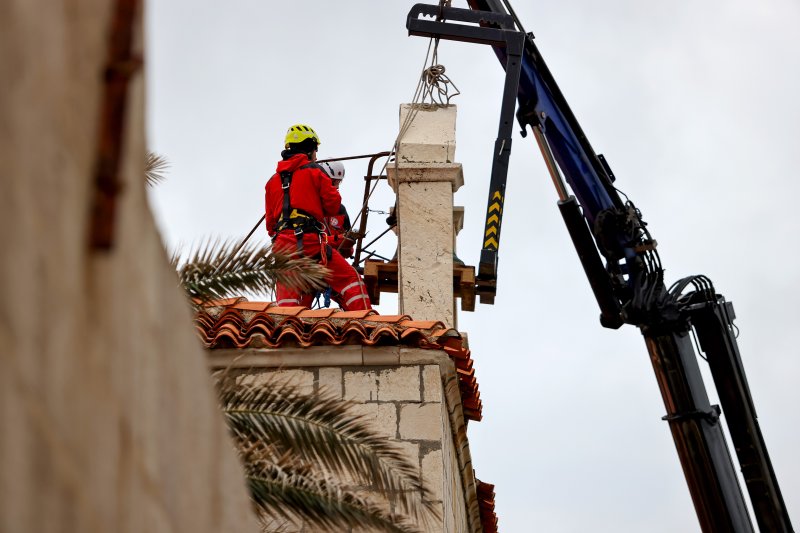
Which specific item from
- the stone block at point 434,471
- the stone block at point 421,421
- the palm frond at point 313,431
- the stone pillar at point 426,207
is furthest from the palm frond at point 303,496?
the stone pillar at point 426,207

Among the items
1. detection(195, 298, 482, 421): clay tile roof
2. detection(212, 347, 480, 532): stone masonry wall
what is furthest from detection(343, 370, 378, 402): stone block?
detection(195, 298, 482, 421): clay tile roof

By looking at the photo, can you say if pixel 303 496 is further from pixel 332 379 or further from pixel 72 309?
pixel 72 309

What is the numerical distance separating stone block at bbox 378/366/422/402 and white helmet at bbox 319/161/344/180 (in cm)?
326

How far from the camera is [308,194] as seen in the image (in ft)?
35.0

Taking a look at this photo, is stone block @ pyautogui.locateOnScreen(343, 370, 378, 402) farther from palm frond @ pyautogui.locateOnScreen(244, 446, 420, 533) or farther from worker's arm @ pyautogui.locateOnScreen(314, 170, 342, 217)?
worker's arm @ pyautogui.locateOnScreen(314, 170, 342, 217)

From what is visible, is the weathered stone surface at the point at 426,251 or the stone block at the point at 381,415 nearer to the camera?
the stone block at the point at 381,415

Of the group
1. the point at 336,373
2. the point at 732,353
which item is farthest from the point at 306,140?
the point at 732,353

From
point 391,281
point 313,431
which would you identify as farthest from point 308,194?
point 313,431

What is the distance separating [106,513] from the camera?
2.51 meters

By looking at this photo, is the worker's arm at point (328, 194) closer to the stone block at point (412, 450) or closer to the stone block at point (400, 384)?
the stone block at point (400, 384)

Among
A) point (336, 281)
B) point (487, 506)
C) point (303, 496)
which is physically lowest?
point (303, 496)

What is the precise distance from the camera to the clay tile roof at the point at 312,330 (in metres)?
8.02

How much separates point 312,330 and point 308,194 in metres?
2.76

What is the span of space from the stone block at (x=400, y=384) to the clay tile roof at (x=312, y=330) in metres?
0.17
